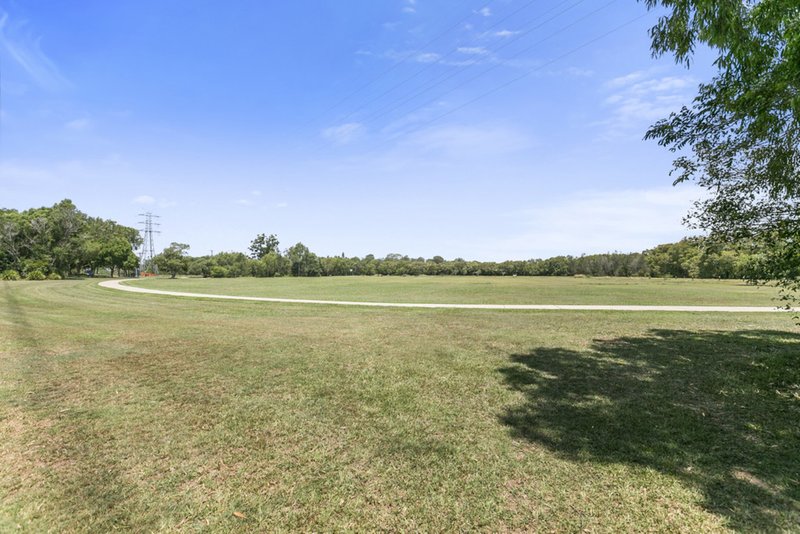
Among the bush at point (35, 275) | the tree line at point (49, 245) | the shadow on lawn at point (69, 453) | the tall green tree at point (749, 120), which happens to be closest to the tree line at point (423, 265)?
the tree line at point (49, 245)

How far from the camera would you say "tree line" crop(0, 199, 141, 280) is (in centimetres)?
5222

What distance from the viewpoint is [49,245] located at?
55.3 metres

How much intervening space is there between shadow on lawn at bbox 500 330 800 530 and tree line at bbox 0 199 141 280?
2533 inches

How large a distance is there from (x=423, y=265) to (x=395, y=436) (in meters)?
137

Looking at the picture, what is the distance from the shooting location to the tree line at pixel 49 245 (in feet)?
171

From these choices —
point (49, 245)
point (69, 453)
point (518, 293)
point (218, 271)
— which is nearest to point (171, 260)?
point (218, 271)

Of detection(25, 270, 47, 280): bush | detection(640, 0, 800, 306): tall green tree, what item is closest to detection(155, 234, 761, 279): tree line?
detection(25, 270, 47, 280): bush

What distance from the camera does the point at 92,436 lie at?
4.30m

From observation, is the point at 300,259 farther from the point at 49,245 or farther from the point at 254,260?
the point at 49,245

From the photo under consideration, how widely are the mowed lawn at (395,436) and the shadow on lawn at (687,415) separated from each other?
A: 0.11ft

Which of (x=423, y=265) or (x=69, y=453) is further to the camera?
(x=423, y=265)

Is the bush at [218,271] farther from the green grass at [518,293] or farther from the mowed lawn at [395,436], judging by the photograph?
the mowed lawn at [395,436]

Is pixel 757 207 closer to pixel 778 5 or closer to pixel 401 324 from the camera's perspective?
pixel 778 5

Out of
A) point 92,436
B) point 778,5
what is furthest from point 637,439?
point 92,436
